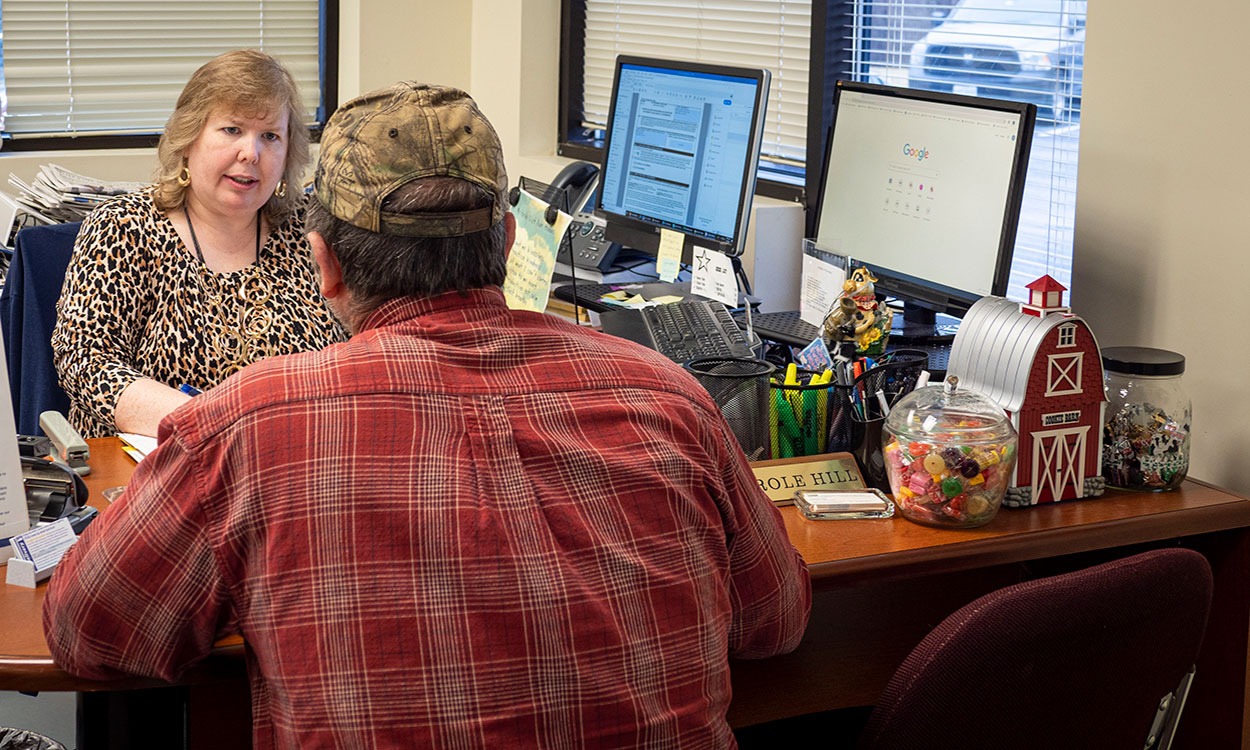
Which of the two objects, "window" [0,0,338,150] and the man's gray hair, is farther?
"window" [0,0,338,150]

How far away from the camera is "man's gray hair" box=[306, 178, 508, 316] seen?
1.17m

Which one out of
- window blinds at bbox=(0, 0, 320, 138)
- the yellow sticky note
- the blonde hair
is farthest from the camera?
window blinds at bbox=(0, 0, 320, 138)

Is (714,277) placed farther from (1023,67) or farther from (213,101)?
(213,101)

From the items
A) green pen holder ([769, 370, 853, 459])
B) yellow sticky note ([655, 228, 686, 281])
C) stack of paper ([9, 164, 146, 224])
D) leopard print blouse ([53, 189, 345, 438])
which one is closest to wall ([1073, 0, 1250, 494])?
green pen holder ([769, 370, 853, 459])

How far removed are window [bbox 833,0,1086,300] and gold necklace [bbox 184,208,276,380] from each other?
4.95ft

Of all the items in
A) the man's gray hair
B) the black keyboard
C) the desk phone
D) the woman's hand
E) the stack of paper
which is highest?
the man's gray hair

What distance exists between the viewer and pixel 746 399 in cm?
171

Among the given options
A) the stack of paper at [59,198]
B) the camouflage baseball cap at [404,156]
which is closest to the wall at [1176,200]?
the camouflage baseball cap at [404,156]

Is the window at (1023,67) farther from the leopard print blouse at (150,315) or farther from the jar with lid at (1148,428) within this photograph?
the leopard print blouse at (150,315)

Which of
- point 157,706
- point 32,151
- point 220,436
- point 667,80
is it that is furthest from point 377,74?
point 220,436

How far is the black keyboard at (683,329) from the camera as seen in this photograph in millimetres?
2004

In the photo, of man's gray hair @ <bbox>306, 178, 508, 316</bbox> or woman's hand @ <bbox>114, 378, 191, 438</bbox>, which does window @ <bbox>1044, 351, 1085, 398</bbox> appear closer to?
man's gray hair @ <bbox>306, 178, 508, 316</bbox>

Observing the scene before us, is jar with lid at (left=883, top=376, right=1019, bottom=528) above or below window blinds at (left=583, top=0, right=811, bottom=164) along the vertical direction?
below

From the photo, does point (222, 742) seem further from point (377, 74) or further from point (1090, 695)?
point (377, 74)
